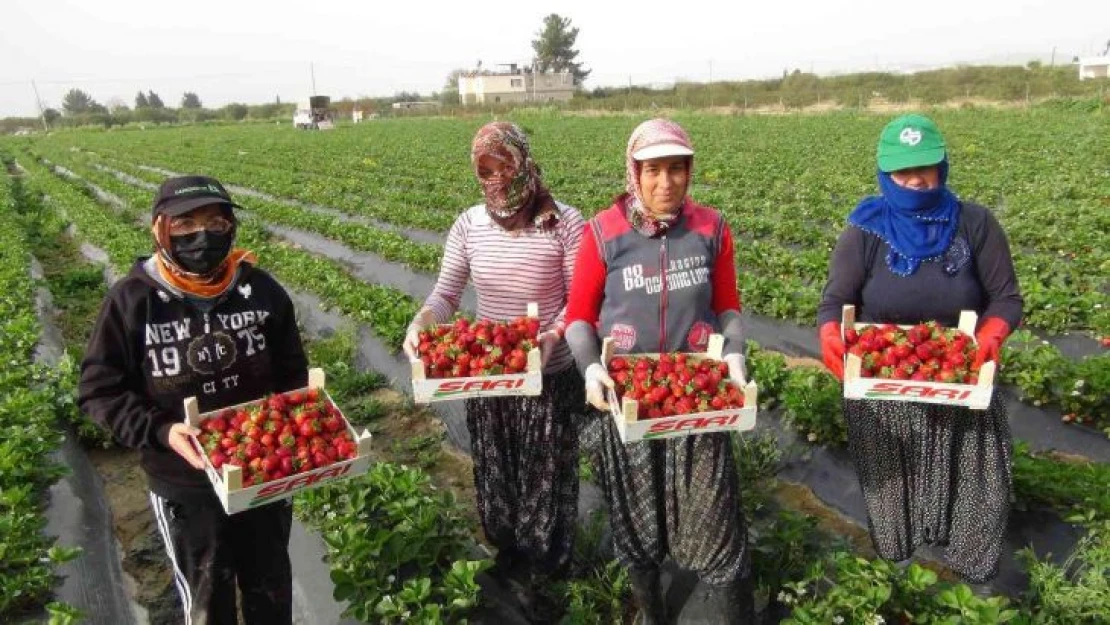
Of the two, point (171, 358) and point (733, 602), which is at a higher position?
point (171, 358)

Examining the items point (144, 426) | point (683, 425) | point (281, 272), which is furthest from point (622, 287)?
point (281, 272)

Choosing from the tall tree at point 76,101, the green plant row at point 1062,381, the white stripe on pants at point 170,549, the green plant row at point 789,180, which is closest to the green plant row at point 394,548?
the white stripe on pants at point 170,549

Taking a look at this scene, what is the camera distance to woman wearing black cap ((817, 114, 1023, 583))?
9.76 feet

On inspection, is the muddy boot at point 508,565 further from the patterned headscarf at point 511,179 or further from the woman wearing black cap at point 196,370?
the patterned headscarf at point 511,179

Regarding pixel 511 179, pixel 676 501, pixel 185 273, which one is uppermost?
pixel 511 179

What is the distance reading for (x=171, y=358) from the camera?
111 inches

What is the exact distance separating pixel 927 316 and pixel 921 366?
1.43 ft

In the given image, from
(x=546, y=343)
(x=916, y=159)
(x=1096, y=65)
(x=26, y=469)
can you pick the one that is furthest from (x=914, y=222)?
(x=1096, y=65)

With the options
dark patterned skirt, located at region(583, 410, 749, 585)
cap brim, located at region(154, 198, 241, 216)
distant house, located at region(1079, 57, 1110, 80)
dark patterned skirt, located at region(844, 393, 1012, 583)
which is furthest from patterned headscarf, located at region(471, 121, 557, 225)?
distant house, located at region(1079, 57, 1110, 80)

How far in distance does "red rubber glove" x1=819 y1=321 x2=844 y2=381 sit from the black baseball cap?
243 cm

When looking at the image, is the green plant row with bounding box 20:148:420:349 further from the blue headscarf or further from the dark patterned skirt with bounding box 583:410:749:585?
the blue headscarf

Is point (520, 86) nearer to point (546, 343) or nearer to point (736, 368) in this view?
point (546, 343)

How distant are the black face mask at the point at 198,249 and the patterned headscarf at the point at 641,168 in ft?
5.16

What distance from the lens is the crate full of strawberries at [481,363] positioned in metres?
3.08
